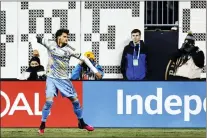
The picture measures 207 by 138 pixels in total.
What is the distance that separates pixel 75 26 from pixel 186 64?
3196 millimetres

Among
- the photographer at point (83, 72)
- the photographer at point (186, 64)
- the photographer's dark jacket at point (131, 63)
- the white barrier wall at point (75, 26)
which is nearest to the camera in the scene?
the photographer at point (83, 72)

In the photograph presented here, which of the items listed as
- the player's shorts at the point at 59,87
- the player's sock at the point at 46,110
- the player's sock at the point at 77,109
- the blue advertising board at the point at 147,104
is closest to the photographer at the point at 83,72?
the blue advertising board at the point at 147,104

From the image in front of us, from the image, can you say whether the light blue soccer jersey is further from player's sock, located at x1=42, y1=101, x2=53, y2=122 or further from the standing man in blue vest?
the standing man in blue vest

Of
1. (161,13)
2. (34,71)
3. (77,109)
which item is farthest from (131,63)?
(34,71)


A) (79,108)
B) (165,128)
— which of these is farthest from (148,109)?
(79,108)

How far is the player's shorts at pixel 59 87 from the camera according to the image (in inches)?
583

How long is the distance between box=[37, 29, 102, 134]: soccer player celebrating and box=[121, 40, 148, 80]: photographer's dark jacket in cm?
121

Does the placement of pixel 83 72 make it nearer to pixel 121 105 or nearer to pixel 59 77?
pixel 59 77

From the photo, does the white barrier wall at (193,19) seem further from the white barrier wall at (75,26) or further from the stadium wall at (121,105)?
the stadium wall at (121,105)

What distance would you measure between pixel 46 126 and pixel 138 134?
2.01m

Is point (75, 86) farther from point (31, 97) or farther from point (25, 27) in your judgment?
point (25, 27)

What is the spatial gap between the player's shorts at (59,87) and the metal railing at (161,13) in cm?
323

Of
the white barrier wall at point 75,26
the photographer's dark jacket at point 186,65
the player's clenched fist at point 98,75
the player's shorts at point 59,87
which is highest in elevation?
the white barrier wall at point 75,26

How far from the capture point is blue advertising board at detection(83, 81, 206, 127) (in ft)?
49.3
